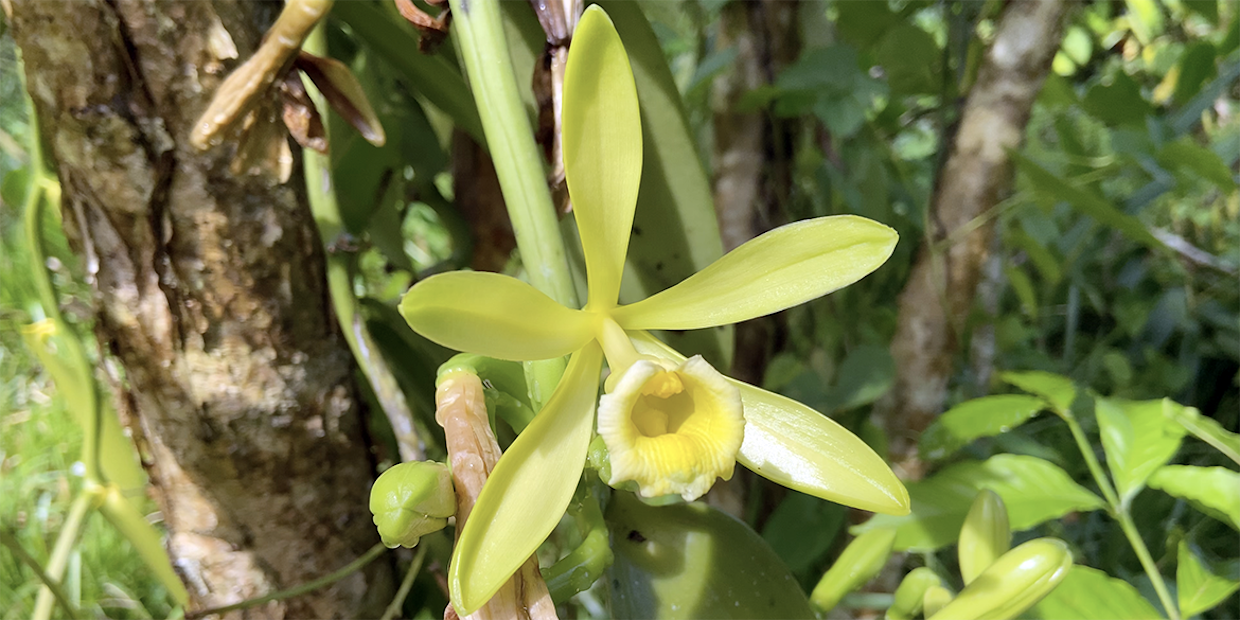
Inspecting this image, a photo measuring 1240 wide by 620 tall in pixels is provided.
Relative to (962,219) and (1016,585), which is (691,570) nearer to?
(1016,585)

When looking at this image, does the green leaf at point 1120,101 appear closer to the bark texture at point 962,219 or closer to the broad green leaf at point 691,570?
the bark texture at point 962,219

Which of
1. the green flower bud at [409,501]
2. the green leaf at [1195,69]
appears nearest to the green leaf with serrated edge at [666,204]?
the green flower bud at [409,501]

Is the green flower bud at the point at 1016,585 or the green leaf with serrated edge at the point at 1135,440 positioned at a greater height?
the green flower bud at the point at 1016,585

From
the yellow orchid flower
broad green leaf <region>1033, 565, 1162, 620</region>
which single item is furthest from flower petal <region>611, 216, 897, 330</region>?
broad green leaf <region>1033, 565, 1162, 620</region>

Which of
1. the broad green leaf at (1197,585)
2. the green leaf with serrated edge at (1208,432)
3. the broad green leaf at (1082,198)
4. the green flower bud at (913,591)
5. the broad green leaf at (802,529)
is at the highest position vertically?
the broad green leaf at (1082,198)

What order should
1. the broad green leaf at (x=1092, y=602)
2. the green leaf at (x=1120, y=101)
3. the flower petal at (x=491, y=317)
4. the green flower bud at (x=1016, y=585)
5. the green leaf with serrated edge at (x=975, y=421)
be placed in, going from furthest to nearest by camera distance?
the green leaf at (x=1120, y=101) < the green leaf with serrated edge at (x=975, y=421) < the broad green leaf at (x=1092, y=602) < the green flower bud at (x=1016, y=585) < the flower petal at (x=491, y=317)

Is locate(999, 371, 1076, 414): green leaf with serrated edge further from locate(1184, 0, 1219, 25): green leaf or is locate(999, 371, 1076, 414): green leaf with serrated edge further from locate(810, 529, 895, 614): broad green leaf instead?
locate(1184, 0, 1219, 25): green leaf

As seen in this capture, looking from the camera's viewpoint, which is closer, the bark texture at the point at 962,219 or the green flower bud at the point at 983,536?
the green flower bud at the point at 983,536

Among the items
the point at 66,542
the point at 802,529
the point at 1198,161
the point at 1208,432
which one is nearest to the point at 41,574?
the point at 66,542
